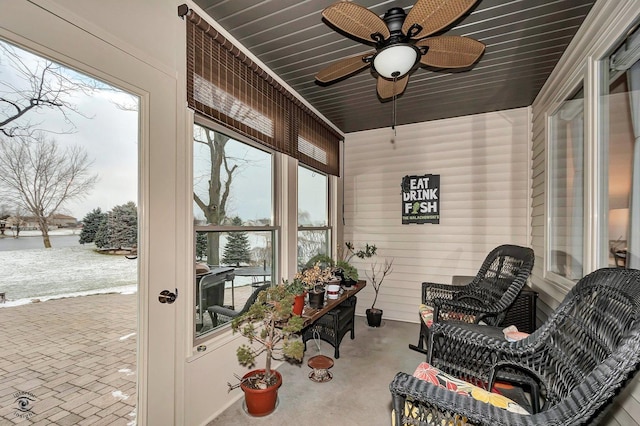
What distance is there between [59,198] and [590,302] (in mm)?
2417

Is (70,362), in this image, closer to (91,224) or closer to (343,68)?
(91,224)

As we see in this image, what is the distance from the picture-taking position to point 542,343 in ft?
4.77

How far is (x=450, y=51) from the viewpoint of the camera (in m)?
1.85

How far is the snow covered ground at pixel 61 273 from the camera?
114 centimetres

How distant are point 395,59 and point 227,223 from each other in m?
1.64

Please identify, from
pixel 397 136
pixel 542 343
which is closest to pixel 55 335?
pixel 542 343

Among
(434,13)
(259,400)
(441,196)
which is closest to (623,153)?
(434,13)

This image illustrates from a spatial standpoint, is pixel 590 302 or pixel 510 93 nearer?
pixel 590 302

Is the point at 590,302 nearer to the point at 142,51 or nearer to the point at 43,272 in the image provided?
the point at 43,272

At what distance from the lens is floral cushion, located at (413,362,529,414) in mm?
1292

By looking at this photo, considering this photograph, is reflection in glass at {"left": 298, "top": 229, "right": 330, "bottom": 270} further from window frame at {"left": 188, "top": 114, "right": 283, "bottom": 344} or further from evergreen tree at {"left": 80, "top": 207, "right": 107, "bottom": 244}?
evergreen tree at {"left": 80, "top": 207, "right": 107, "bottom": 244}

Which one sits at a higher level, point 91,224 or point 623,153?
point 623,153

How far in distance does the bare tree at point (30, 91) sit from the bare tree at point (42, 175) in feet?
0.19

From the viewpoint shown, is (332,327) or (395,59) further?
(332,327)
